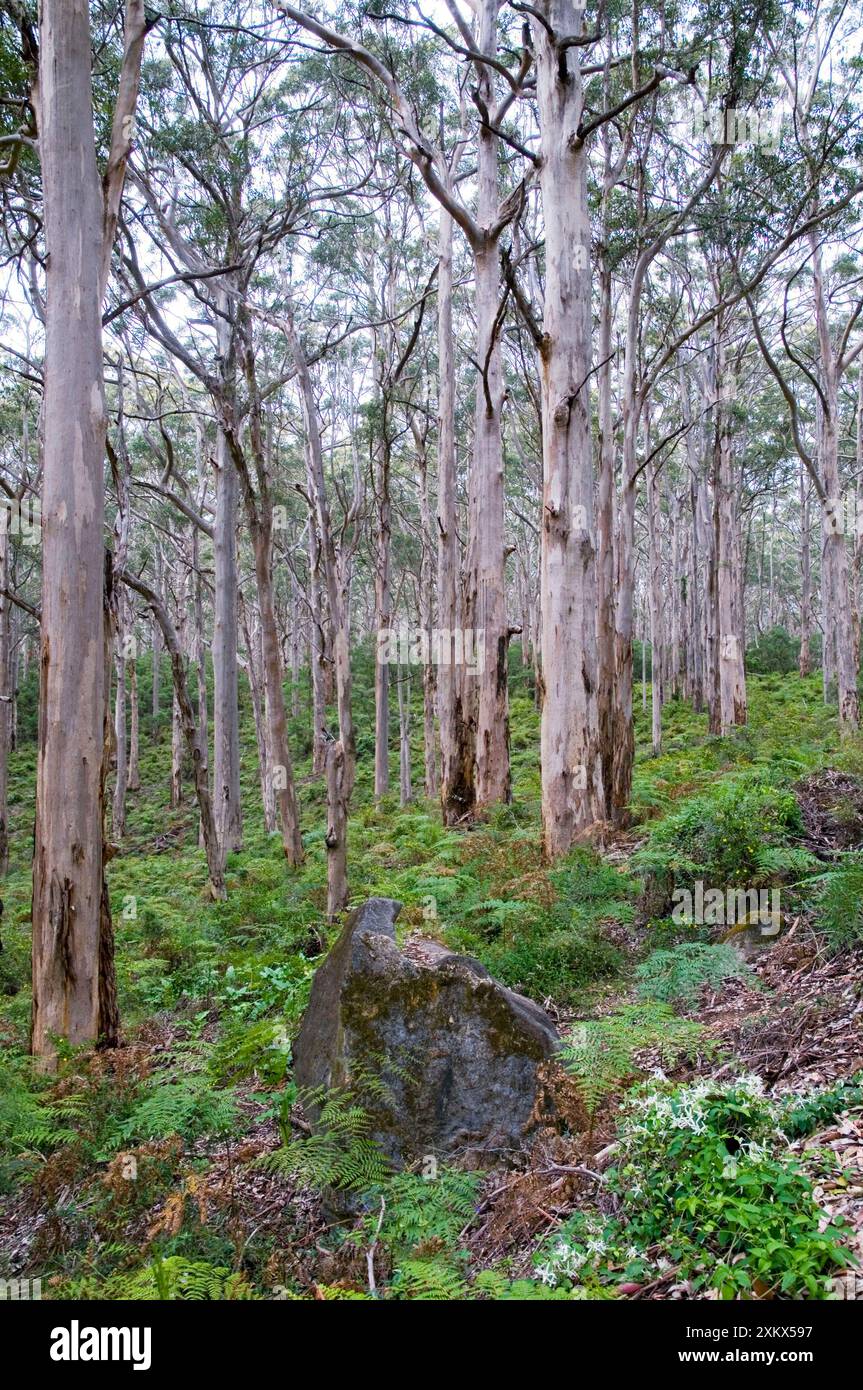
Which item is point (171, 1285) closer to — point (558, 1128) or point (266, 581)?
point (558, 1128)

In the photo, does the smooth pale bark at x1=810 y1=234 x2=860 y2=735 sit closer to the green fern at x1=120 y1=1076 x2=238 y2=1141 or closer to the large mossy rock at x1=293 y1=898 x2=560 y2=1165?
the large mossy rock at x1=293 y1=898 x2=560 y2=1165

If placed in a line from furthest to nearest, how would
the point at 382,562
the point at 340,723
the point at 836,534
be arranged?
1. the point at 382,562
2. the point at 836,534
3. the point at 340,723

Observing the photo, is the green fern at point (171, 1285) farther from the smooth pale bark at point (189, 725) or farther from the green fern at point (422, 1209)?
the smooth pale bark at point (189, 725)

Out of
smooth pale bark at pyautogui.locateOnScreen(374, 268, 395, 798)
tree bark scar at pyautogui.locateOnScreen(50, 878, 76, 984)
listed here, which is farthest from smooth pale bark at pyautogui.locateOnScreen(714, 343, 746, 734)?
tree bark scar at pyautogui.locateOnScreen(50, 878, 76, 984)

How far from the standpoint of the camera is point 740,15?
11359 millimetres

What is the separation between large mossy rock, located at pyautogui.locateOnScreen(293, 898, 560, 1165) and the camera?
365 centimetres

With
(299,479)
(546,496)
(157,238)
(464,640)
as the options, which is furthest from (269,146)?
(299,479)

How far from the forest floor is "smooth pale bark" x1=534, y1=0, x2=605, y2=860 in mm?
733

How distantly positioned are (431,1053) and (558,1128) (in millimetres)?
603

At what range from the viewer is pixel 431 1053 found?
3.79 m

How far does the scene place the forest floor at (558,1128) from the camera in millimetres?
2596

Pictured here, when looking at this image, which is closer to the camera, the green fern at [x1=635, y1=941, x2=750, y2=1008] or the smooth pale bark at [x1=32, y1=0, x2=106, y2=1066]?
the green fern at [x1=635, y1=941, x2=750, y2=1008]

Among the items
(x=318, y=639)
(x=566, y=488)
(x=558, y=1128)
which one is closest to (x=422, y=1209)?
(x=558, y=1128)

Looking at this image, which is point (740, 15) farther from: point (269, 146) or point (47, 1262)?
point (47, 1262)
